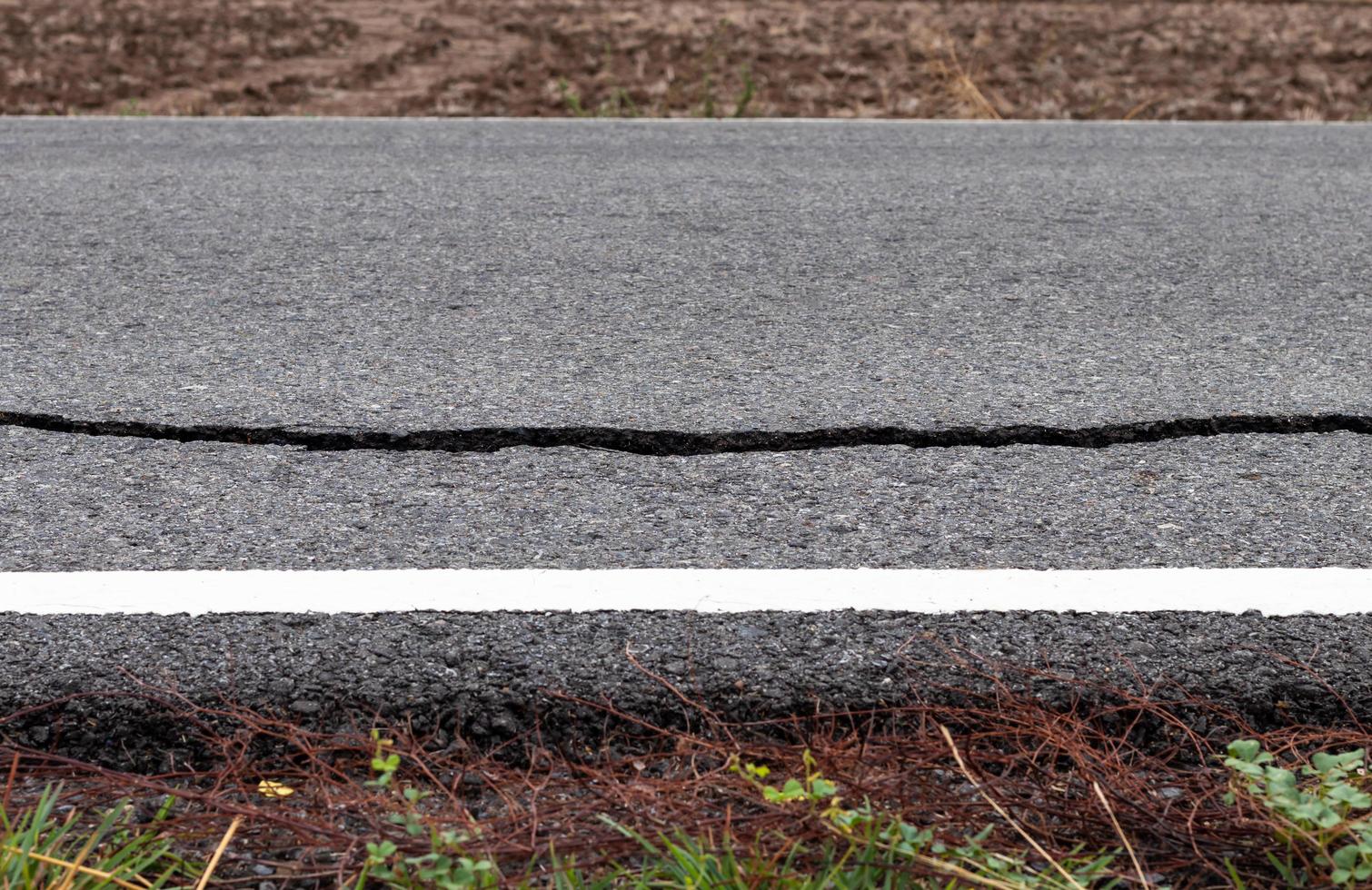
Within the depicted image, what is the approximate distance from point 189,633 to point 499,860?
0.63 metres

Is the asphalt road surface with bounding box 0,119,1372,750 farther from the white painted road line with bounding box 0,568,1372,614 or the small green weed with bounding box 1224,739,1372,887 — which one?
the small green weed with bounding box 1224,739,1372,887

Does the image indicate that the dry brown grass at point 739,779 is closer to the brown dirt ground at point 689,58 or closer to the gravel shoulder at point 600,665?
the gravel shoulder at point 600,665

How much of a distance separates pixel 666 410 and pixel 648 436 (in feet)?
0.42

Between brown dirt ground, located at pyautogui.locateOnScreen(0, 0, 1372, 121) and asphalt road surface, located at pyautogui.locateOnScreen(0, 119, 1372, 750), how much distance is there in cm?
309

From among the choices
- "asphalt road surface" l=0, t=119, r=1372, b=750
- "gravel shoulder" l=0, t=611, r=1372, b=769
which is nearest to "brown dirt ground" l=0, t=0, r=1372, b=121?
"asphalt road surface" l=0, t=119, r=1372, b=750

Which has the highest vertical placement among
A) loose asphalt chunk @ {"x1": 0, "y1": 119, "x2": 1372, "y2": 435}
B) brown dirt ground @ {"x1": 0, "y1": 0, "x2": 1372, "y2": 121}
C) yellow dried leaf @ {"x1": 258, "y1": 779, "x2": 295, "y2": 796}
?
yellow dried leaf @ {"x1": 258, "y1": 779, "x2": 295, "y2": 796}

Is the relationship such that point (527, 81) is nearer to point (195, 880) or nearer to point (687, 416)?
point (687, 416)

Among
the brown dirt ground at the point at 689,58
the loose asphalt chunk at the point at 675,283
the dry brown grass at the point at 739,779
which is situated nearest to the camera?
the dry brown grass at the point at 739,779

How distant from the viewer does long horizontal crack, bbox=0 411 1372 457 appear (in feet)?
8.00

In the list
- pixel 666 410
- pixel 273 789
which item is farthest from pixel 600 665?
pixel 666 410

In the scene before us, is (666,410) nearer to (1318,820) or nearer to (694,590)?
(694,590)

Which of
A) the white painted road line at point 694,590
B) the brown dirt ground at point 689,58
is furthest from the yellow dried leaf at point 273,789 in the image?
the brown dirt ground at point 689,58

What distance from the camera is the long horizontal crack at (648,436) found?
244cm

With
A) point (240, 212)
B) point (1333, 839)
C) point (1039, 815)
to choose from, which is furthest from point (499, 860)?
point (240, 212)
